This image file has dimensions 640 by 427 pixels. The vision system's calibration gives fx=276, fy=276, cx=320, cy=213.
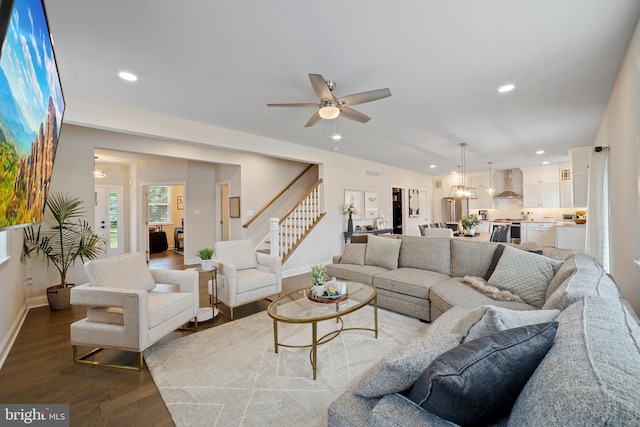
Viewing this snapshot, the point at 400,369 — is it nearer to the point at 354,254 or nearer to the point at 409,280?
the point at 409,280

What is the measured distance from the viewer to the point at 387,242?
4.00 meters

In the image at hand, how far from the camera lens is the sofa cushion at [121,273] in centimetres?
246

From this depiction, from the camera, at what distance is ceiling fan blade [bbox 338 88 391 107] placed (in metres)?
2.46

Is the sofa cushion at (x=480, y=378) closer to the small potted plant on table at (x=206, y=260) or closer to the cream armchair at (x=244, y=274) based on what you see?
the cream armchair at (x=244, y=274)

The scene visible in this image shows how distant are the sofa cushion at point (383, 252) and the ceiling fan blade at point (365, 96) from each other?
210cm

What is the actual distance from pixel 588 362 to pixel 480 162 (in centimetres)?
800

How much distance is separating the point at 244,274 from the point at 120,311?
1454mm

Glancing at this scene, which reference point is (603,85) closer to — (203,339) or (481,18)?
(481,18)

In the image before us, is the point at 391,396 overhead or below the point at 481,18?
below

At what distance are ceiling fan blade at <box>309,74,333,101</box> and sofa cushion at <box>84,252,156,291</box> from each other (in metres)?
2.49

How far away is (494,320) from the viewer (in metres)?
1.17

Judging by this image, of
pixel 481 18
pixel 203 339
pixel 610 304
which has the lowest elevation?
pixel 203 339

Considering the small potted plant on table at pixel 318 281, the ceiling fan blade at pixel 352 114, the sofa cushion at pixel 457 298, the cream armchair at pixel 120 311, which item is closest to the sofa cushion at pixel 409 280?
the sofa cushion at pixel 457 298

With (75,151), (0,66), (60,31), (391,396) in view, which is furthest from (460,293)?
(75,151)
